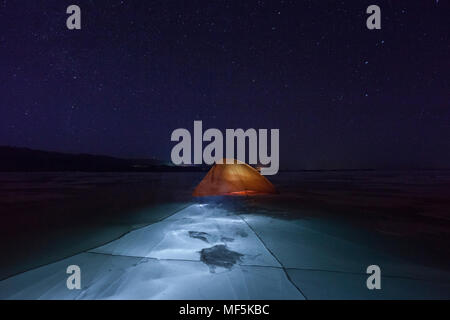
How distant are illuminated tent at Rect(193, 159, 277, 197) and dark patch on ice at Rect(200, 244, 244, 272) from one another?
6.41 meters

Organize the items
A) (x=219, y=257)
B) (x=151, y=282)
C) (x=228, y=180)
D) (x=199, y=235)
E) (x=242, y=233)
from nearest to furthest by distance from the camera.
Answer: (x=151, y=282)
(x=219, y=257)
(x=199, y=235)
(x=242, y=233)
(x=228, y=180)

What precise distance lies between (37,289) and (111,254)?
3.46ft

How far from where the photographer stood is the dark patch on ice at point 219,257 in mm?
3029

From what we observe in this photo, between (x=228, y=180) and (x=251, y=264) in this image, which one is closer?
(x=251, y=264)

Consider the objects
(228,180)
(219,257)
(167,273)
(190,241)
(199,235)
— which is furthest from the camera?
(228,180)

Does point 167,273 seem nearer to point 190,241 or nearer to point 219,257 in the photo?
point 219,257

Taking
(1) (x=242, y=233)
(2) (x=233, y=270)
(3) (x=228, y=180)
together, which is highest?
(3) (x=228, y=180)

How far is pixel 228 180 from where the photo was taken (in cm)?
1022

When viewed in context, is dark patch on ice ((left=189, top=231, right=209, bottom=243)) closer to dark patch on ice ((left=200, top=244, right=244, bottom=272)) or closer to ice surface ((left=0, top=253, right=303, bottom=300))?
dark patch on ice ((left=200, top=244, right=244, bottom=272))

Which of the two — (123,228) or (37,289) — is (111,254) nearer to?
(37,289)

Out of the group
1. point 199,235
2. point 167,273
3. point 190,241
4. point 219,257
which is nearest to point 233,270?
point 219,257

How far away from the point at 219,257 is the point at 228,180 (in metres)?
6.96

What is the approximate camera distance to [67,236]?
4.45 metres

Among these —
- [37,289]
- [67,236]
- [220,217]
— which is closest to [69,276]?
[37,289]
